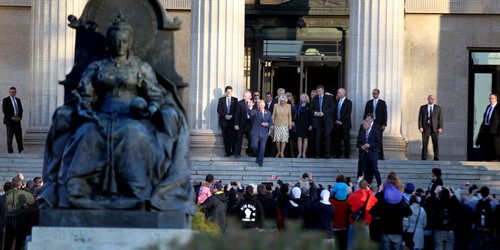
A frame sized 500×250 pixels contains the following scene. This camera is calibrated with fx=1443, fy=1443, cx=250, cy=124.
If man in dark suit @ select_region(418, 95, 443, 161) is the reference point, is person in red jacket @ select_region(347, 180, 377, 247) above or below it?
below

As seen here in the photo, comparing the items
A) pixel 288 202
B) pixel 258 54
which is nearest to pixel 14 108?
pixel 258 54

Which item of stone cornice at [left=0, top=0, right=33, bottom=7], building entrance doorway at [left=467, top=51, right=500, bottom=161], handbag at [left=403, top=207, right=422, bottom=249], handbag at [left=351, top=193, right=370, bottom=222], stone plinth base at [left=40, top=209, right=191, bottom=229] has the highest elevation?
stone cornice at [left=0, top=0, right=33, bottom=7]

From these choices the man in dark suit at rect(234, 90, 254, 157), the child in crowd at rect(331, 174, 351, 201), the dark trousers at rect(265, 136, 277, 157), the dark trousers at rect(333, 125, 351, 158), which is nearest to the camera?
the child in crowd at rect(331, 174, 351, 201)

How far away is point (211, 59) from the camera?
33.8m

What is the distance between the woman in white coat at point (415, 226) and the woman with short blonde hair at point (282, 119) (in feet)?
28.5

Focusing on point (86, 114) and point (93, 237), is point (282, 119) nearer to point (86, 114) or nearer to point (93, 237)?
point (86, 114)

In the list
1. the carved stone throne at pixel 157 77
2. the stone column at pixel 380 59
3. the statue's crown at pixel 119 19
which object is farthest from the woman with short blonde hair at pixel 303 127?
the statue's crown at pixel 119 19

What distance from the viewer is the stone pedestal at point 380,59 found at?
33.7 m

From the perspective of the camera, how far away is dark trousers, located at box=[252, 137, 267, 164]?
30906 mm

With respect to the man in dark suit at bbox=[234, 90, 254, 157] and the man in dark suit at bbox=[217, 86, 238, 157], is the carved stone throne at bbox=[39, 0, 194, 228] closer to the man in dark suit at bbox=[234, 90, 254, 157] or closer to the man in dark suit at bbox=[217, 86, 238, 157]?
the man in dark suit at bbox=[234, 90, 254, 157]

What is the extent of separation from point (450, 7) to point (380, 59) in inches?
199

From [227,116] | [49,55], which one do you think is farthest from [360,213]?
[49,55]

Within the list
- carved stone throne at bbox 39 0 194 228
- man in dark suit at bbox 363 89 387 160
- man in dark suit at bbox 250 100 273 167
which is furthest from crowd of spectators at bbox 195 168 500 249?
man in dark suit at bbox 363 89 387 160

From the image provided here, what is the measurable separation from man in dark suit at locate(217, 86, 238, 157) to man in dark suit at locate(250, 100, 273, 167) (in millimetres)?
865
